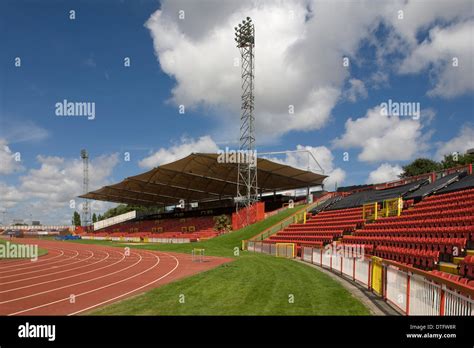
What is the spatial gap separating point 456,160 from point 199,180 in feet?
144

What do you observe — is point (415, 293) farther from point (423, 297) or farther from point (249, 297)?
point (249, 297)

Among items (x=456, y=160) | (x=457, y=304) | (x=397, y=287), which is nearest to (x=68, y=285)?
(x=397, y=287)

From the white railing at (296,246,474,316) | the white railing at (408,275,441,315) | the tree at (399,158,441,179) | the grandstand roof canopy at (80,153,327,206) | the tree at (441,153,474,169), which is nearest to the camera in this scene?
the white railing at (296,246,474,316)

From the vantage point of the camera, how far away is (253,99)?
42.6 metres

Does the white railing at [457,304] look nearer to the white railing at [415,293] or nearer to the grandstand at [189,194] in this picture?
the white railing at [415,293]

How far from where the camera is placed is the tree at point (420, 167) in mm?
73438

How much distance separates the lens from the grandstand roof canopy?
45250 mm

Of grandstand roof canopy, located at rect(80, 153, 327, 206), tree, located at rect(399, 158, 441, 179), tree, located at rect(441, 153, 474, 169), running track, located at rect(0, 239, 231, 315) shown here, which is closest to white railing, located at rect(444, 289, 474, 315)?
running track, located at rect(0, 239, 231, 315)

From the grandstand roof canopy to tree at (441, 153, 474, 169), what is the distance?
26710 millimetres

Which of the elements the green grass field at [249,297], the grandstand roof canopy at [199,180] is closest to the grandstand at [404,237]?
the green grass field at [249,297]

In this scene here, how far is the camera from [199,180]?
54.6m

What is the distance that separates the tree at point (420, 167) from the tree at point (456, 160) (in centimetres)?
278

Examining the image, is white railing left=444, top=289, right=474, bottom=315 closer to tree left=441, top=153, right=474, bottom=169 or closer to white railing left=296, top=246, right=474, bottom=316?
white railing left=296, top=246, right=474, bottom=316

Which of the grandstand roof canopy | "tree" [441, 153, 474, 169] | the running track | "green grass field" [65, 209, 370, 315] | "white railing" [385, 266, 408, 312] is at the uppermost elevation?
"tree" [441, 153, 474, 169]
